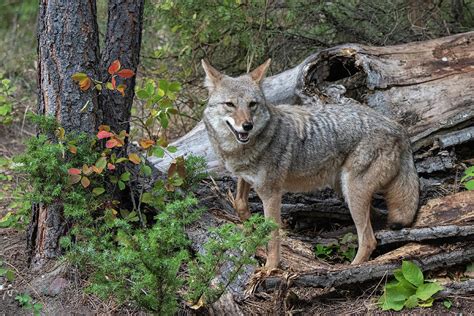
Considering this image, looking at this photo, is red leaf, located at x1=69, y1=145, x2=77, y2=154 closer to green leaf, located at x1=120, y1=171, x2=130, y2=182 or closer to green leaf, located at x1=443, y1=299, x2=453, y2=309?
green leaf, located at x1=120, y1=171, x2=130, y2=182

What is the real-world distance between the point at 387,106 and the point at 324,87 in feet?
2.27

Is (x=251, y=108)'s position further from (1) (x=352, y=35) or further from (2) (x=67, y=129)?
(1) (x=352, y=35)

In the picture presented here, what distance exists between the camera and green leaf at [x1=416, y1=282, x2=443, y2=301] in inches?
201

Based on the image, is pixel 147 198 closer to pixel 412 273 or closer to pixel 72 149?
pixel 72 149

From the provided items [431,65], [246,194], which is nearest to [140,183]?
[246,194]

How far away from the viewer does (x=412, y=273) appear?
521cm

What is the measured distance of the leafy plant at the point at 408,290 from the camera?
16.8 ft

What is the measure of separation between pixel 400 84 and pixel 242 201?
2111 millimetres

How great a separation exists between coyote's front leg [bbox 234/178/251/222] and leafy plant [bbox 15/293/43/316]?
6.76 feet

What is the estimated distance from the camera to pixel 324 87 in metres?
6.81

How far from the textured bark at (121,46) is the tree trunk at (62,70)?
319 millimetres

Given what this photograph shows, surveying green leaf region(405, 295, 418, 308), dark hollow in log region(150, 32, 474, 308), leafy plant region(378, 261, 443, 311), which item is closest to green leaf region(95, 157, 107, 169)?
dark hollow in log region(150, 32, 474, 308)

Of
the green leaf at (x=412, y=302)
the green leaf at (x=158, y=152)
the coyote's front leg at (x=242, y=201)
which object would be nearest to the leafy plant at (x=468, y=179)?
the green leaf at (x=412, y=302)

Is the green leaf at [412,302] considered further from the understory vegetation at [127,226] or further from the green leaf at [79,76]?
the green leaf at [79,76]
